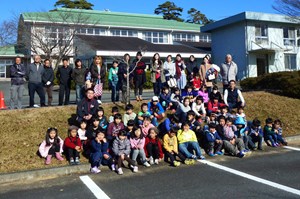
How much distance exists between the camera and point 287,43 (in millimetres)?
31828

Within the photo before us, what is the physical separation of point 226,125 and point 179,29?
3446 cm

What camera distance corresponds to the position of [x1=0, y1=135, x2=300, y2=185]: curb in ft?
21.3

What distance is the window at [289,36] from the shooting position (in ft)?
104

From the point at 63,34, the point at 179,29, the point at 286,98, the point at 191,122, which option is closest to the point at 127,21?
the point at 179,29

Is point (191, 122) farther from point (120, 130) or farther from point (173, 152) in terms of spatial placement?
point (120, 130)

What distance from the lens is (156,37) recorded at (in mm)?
41062

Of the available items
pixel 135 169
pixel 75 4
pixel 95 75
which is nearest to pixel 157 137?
pixel 135 169

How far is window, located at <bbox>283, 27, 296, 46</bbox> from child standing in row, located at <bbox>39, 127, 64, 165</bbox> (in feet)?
96.1

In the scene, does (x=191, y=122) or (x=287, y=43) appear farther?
(x=287, y=43)

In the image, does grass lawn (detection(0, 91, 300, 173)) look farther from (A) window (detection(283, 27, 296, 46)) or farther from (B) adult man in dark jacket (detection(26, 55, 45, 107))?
(A) window (detection(283, 27, 296, 46))

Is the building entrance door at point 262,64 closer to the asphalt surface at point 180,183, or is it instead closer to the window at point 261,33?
the window at point 261,33

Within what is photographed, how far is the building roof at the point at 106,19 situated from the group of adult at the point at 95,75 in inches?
846

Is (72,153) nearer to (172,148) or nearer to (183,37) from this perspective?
(172,148)

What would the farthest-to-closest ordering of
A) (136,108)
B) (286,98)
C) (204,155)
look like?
(286,98) < (136,108) < (204,155)
